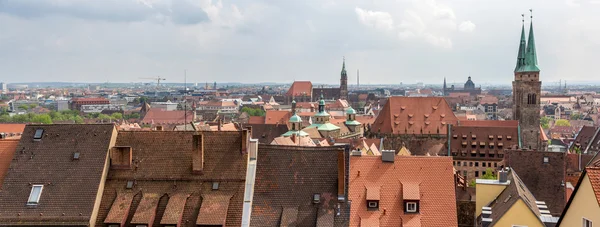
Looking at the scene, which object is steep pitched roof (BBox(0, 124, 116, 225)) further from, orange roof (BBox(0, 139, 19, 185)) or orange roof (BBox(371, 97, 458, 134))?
orange roof (BBox(371, 97, 458, 134))

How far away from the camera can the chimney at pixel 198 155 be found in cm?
3341

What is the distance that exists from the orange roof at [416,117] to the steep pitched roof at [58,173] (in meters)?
82.5

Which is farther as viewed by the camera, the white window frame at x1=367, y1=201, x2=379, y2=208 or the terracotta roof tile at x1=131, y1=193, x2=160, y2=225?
the white window frame at x1=367, y1=201, x2=379, y2=208

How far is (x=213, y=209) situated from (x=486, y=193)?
18835 millimetres

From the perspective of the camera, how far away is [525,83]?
120m

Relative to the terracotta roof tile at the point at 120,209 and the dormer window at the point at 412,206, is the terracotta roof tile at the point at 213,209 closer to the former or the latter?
the terracotta roof tile at the point at 120,209

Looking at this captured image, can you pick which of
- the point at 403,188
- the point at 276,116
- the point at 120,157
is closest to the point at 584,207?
the point at 403,188

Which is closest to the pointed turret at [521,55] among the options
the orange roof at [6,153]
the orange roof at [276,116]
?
the orange roof at [276,116]

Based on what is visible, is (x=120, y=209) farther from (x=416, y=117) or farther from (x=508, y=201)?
(x=416, y=117)

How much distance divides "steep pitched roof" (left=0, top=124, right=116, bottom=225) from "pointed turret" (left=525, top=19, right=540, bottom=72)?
105m

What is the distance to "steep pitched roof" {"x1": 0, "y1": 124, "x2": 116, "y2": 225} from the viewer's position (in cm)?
3141

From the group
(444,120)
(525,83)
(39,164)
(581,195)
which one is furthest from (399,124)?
(581,195)

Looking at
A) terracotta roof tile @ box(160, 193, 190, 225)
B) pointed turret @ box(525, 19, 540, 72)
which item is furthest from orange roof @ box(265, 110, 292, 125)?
terracotta roof tile @ box(160, 193, 190, 225)

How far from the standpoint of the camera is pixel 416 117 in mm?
111312
